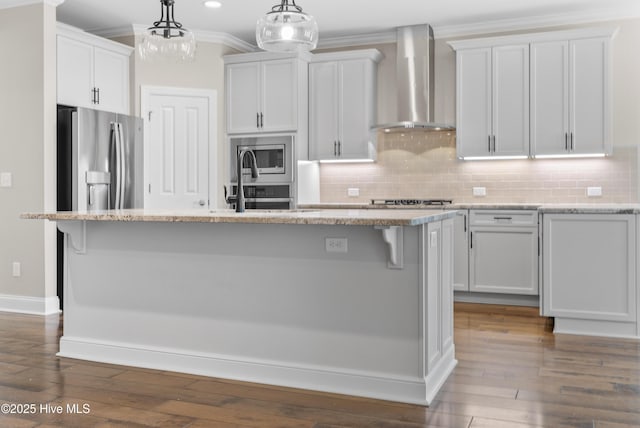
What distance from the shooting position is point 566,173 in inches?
228

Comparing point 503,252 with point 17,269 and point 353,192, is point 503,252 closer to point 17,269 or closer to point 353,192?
point 353,192

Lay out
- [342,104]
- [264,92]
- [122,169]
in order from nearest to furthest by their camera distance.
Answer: [122,169], [342,104], [264,92]

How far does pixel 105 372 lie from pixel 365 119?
378 centimetres

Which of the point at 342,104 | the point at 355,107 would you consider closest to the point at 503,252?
the point at 355,107

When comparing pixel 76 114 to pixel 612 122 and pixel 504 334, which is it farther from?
pixel 612 122

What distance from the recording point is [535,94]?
221 inches

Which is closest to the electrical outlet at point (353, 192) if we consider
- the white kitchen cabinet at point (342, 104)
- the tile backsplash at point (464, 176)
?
the tile backsplash at point (464, 176)

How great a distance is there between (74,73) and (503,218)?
160 inches

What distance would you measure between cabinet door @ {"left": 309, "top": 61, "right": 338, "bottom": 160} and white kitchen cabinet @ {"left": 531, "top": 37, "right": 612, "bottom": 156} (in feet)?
6.44

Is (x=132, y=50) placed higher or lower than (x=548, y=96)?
higher

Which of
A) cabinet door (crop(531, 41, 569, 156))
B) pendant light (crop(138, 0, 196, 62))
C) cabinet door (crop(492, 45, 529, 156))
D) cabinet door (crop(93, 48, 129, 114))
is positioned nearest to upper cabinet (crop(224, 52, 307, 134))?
cabinet door (crop(93, 48, 129, 114))

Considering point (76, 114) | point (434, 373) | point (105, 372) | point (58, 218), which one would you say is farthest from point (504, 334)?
point (76, 114)

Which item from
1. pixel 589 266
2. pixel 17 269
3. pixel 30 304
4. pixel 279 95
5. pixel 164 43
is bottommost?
pixel 30 304

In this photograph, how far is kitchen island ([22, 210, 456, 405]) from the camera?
2.92 m
